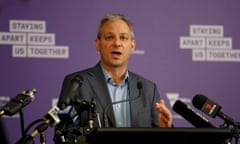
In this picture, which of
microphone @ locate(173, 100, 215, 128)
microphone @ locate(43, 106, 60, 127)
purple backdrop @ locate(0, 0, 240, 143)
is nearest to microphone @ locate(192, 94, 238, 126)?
microphone @ locate(173, 100, 215, 128)

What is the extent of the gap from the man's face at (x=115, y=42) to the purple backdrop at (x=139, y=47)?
92 cm

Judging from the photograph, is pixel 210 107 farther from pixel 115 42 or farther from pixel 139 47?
pixel 139 47

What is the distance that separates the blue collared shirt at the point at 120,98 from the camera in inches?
123

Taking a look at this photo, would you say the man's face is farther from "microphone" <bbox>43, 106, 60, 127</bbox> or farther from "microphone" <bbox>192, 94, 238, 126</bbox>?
"microphone" <bbox>43, 106, 60, 127</bbox>

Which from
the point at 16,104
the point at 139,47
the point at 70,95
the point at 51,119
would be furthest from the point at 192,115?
the point at 139,47

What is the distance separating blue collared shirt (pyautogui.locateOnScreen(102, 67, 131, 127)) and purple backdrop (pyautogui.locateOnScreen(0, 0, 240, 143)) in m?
0.94

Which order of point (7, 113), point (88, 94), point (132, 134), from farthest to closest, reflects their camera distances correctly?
point (88, 94) < point (132, 134) < point (7, 113)

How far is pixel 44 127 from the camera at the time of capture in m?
1.89

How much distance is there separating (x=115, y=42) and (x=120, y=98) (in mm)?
362

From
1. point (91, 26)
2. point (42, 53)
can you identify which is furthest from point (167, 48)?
point (42, 53)

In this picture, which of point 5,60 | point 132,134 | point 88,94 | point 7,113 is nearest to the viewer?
point 7,113

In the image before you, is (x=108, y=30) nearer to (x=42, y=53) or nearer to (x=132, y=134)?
(x=42, y=53)

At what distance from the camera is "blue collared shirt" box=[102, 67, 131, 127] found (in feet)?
10.2

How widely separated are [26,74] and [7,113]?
2.29m
